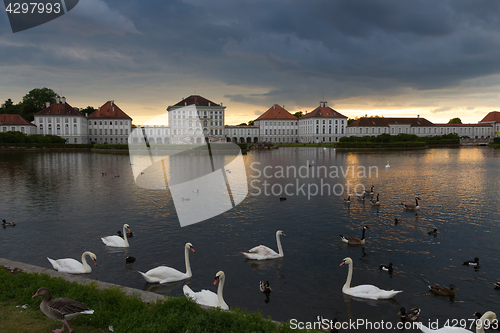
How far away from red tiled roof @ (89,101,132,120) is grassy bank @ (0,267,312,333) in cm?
11611

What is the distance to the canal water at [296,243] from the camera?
7.91 metres

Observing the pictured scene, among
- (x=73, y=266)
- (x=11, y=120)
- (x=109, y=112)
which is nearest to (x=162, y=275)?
(x=73, y=266)

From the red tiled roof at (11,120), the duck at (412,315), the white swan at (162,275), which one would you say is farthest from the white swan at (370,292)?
the red tiled roof at (11,120)

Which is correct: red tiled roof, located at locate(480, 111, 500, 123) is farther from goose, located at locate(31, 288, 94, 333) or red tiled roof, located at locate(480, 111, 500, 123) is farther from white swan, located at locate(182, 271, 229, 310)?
goose, located at locate(31, 288, 94, 333)

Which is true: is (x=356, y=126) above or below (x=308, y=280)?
above

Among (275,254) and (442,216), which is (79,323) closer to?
(275,254)

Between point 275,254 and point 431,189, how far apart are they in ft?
54.2

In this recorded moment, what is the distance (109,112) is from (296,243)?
380 ft

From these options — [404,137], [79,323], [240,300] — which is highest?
[404,137]

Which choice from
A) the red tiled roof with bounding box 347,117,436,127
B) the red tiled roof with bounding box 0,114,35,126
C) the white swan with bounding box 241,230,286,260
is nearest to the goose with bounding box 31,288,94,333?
the white swan with bounding box 241,230,286,260

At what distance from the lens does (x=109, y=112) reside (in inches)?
4496

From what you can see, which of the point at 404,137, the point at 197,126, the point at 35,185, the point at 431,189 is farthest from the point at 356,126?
the point at 35,185

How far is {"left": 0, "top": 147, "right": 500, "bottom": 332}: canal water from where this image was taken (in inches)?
311

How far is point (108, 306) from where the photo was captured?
614 cm
